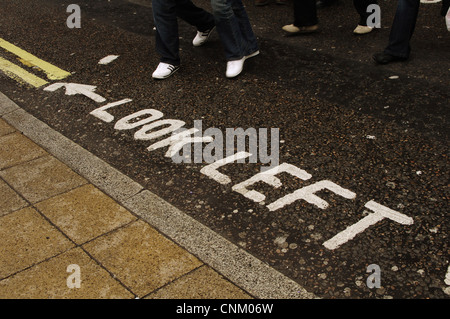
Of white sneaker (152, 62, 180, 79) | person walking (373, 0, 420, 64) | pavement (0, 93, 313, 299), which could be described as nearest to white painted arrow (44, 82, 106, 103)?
white sneaker (152, 62, 180, 79)

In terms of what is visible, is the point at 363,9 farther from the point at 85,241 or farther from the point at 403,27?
the point at 85,241

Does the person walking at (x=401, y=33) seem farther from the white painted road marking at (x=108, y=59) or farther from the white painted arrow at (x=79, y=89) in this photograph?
the white painted road marking at (x=108, y=59)

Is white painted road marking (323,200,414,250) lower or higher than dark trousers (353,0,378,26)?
lower

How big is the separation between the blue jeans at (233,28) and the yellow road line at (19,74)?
1.89 m

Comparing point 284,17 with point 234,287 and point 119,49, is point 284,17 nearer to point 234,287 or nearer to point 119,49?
point 119,49

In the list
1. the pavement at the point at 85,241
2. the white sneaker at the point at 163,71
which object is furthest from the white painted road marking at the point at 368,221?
the white sneaker at the point at 163,71

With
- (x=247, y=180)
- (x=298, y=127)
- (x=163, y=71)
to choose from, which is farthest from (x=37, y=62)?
(x=247, y=180)

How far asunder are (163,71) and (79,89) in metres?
0.84

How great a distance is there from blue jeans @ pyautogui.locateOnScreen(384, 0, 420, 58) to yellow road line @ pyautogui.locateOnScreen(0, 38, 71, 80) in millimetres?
3296

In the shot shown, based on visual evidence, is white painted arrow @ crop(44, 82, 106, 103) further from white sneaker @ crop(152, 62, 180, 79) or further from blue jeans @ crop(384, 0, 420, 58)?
blue jeans @ crop(384, 0, 420, 58)

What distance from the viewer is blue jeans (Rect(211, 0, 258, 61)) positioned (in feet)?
16.8

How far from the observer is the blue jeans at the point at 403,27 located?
4.96 metres

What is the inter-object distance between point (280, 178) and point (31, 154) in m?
1.91

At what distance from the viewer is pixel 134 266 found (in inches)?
113
